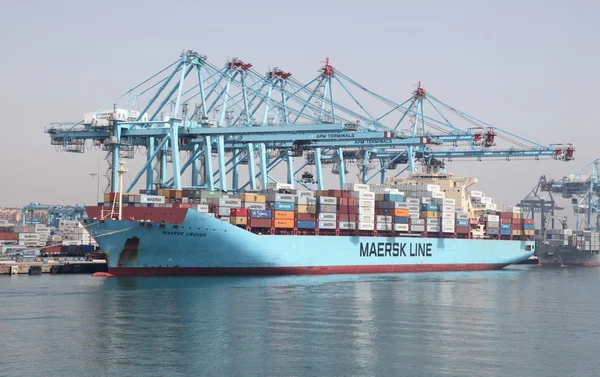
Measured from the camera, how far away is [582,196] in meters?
135

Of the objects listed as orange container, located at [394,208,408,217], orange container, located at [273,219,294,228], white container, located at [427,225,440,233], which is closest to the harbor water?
orange container, located at [273,219,294,228]

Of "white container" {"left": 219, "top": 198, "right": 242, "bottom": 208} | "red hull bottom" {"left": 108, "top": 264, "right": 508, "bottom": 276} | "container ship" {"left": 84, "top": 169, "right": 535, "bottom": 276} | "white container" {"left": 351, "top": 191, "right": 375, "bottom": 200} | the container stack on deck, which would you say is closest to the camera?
"container ship" {"left": 84, "top": 169, "right": 535, "bottom": 276}

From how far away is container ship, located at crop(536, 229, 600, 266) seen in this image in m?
114

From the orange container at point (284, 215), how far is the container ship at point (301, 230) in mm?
76

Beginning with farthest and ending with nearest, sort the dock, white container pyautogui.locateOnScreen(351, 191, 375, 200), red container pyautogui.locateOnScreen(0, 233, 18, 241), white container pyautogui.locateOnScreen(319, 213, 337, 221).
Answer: red container pyautogui.locateOnScreen(0, 233, 18, 241) → white container pyautogui.locateOnScreen(351, 191, 375, 200) → white container pyautogui.locateOnScreen(319, 213, 337, 221) → the dock

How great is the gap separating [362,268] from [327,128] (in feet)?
51.5

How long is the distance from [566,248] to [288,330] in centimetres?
8507

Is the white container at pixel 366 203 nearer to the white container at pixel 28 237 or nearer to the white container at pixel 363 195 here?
the white container at pixel 363 195

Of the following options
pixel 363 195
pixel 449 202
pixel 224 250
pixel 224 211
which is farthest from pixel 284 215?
pixel 449 202

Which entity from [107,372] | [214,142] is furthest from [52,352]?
[214,142]

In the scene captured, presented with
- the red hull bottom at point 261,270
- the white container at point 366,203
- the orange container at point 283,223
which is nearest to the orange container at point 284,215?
the orange container at point 283,223

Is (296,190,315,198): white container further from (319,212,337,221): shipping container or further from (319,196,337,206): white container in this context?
(319,212,337,221): shipping container

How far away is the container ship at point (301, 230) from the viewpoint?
61156 mm

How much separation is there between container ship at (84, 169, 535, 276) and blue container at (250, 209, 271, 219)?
95mm
